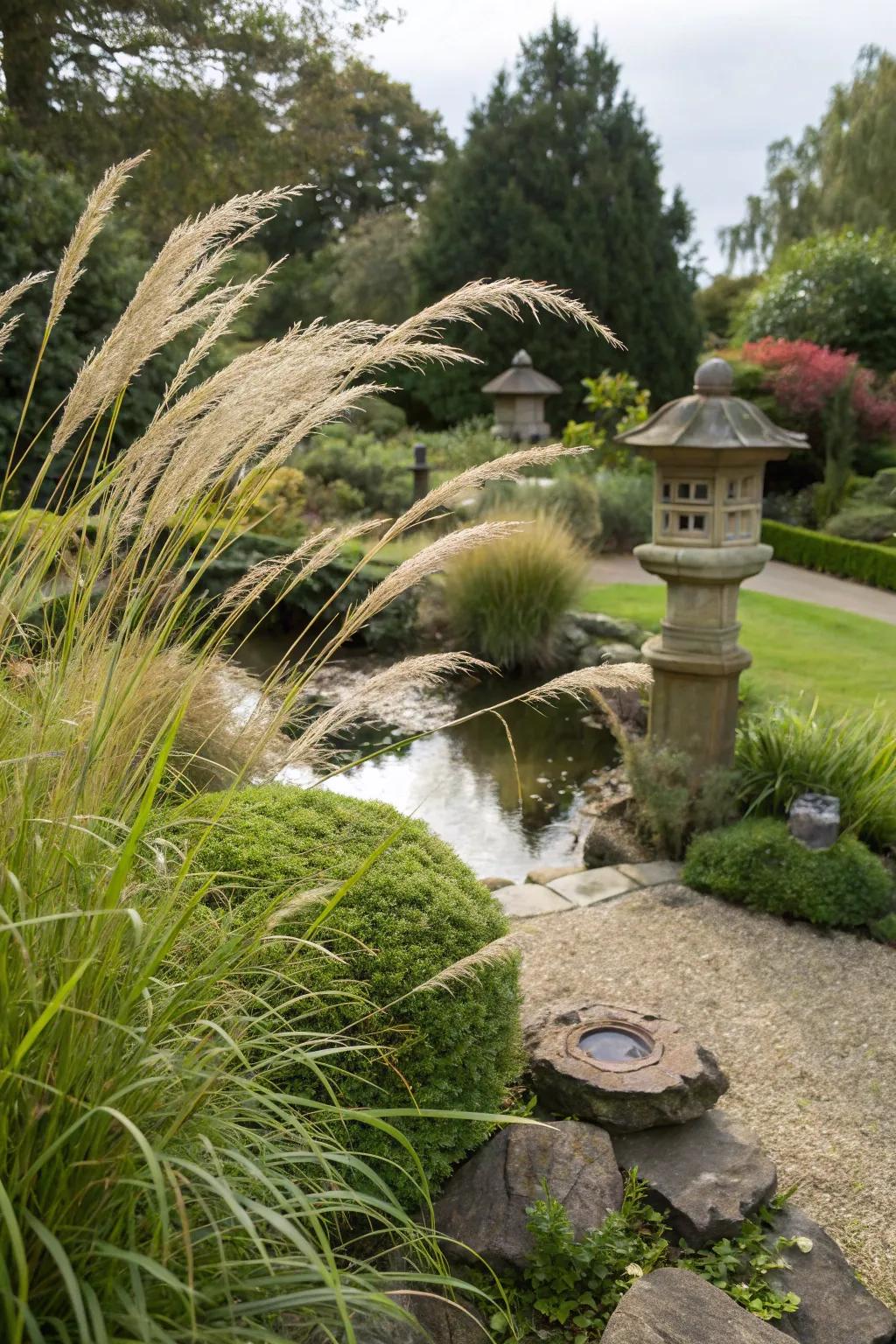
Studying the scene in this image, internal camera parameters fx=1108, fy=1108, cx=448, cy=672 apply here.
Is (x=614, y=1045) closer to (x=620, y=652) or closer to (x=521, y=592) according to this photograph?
(x=620, y=652)

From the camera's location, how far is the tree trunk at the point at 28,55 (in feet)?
37.2

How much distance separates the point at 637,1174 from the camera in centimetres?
231

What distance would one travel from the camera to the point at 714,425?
4.35 meters

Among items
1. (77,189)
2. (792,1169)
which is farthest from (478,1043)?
(77,189)

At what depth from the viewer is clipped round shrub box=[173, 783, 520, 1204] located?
2084 millimetres

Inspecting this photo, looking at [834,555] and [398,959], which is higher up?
[398,959]

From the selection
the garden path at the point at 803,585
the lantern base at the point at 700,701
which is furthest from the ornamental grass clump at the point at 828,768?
the garden path at the point at 803,585

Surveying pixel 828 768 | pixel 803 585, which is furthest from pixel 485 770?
pixel 803 585

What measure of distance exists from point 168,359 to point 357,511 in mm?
2848

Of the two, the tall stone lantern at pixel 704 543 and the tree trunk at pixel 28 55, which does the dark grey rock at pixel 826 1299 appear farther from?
the tree trunk at pixel 28 55

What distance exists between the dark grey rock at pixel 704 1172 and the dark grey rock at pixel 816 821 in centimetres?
168

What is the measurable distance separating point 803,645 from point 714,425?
3.33m

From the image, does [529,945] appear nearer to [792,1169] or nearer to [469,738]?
[792,1169]

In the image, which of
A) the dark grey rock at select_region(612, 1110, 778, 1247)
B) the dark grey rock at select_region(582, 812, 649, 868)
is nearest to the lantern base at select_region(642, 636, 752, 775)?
the dark grey rock at select_region(582, 812, 649, 868)
